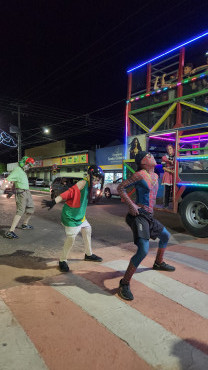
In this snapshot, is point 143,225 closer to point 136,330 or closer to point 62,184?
point 136,330

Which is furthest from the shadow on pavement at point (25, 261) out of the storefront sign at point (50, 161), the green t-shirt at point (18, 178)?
the storefront sign at point (50, 161)

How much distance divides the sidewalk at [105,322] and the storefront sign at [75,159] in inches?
1140

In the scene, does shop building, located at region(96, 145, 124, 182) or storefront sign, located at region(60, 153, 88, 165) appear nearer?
shop building, located at region(96, 145, 124, 182)

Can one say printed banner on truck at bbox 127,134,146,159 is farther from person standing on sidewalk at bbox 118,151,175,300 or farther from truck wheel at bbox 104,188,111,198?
truck wheel at bbox 104,188,111,198

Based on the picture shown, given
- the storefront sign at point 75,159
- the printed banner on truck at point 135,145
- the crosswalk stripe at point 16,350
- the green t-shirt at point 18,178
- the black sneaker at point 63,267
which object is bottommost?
the crosswalk stripe at point 16,350

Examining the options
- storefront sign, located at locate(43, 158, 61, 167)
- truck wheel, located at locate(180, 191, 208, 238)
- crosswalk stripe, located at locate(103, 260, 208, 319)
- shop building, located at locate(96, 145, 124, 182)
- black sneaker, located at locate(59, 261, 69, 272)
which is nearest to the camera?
crosswalk stripe, located at locate(103, 260, 208, 319)

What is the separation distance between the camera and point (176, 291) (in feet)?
11.1

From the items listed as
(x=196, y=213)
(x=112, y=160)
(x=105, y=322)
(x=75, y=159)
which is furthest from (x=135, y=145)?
(x=75, y=159)

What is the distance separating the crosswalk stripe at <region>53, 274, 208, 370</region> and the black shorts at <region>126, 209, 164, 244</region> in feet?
2.71

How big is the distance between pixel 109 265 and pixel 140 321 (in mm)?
1617

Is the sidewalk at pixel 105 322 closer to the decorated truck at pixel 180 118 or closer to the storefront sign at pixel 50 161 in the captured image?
the decorated truck at pixel 180 118

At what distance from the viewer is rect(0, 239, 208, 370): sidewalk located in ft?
7.06

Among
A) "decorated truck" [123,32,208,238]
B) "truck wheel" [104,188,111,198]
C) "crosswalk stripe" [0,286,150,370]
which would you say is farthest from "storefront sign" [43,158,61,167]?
"crosswalk stripe" [0,286,150,370]

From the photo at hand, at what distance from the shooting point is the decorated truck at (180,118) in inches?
250
